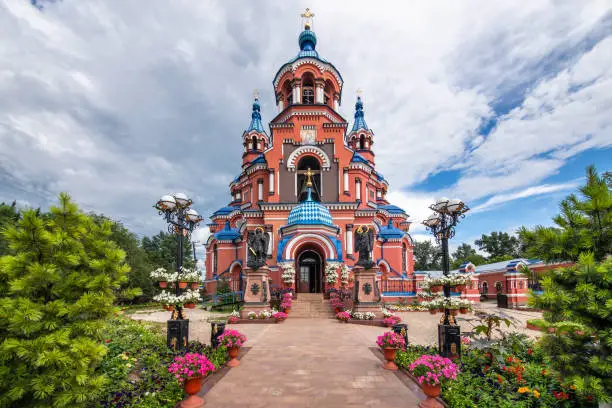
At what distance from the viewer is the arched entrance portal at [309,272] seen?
73.2 feet

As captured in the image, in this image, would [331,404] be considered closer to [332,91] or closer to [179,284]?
[179,284]

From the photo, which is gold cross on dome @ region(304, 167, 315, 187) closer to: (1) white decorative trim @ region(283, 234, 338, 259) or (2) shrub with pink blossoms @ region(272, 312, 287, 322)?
(1) white decorative trim @ region(283, 234, 338, 259)

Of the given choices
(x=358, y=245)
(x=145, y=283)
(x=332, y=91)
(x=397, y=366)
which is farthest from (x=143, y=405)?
(x=332, y=91)

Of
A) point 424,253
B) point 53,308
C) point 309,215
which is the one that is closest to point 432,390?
point 53,308

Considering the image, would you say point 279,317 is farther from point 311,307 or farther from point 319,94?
point 319,94

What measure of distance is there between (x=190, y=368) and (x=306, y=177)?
20.5 meters

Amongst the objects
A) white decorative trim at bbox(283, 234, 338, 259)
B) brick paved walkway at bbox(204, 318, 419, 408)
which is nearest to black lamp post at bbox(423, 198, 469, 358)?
brick paved walkway at bbox(204, 318, 419, 408)

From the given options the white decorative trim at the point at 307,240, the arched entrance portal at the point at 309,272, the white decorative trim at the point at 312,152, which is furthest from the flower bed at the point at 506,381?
the white decorative trim at the point at 312,152

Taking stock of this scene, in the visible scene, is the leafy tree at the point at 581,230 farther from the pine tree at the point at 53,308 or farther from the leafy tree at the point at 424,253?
the leafy tree at the point at 424,253

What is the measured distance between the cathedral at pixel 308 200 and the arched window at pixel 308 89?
3.2 inches

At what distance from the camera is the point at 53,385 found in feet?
12.7

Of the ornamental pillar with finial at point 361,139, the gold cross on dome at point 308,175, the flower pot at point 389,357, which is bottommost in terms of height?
the flower pot at point 389,357

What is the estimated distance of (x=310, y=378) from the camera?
21.6 feet

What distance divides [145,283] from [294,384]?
24294mm
